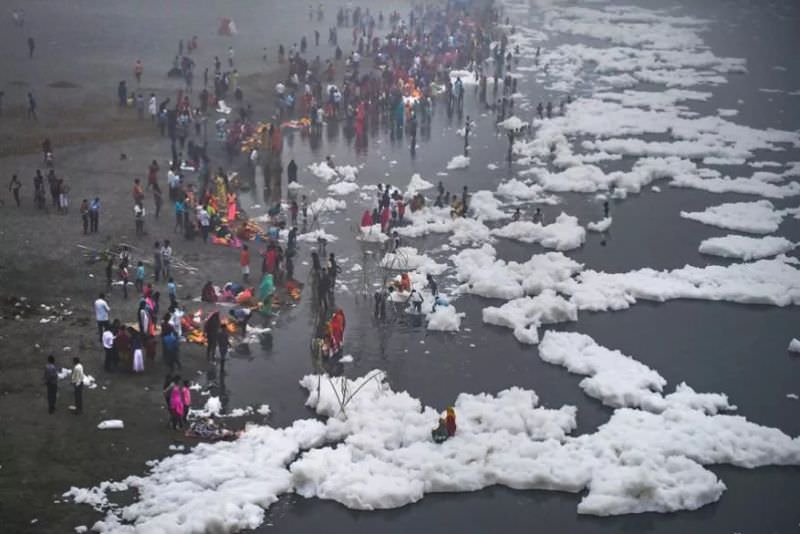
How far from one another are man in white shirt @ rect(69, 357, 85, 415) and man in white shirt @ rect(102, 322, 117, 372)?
6.46ft

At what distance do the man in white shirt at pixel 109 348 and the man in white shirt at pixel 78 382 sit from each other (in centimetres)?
197

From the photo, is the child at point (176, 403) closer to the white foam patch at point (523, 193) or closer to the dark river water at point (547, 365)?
the dark river water at point (547, 365)

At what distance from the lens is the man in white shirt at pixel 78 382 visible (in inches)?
914

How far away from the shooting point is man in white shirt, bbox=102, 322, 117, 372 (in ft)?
83.1

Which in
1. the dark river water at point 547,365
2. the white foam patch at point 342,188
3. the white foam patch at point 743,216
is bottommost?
the dark river water at point 547,365

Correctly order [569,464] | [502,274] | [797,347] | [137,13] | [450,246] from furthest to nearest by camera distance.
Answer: [137,13] < [450,246] < [502,274] < [797,347] < [569,464]

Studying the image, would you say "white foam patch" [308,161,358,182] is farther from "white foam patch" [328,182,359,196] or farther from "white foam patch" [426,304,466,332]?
"white foam patch" [426,304,466,332]

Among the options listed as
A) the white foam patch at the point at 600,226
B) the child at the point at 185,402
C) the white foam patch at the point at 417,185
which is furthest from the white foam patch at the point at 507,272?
the child at the point at 185,402

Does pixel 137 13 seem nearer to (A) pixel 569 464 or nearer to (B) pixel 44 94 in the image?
(B) pixel 44 94

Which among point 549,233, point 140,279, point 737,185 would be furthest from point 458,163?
point 140,279

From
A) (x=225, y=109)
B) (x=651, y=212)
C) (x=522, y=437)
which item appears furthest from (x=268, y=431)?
(x=225, y=109)

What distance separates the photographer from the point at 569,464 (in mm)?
23047

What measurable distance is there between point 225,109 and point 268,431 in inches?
1261

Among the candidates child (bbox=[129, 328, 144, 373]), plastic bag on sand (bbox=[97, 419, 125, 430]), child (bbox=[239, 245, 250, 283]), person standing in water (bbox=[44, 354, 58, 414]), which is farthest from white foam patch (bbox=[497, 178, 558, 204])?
person standing in water (bbox=[44, 354, 58, 414])
